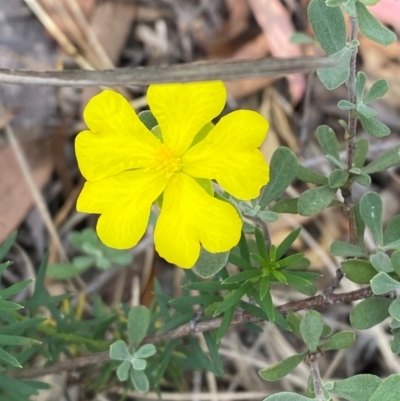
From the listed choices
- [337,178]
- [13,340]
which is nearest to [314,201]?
[337,178]

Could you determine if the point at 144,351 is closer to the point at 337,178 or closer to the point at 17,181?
the point at 337,178

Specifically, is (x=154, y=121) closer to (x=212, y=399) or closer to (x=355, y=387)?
(x=355, y=387)

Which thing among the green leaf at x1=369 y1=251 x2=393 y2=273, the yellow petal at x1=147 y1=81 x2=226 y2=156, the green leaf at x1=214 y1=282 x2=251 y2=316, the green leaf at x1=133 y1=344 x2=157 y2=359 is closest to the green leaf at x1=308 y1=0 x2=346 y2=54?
the yellow petal at x1=147 y1=81 x2=226 y2=156

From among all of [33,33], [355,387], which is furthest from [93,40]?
[355,387]

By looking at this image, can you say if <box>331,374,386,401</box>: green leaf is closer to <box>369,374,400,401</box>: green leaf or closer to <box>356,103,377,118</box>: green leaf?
<box>369,374,400,401</box>: green leaf

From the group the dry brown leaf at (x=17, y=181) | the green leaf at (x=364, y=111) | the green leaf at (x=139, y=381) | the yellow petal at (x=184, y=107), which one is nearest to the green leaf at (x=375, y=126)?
the green leaf at (x=364, y=111)

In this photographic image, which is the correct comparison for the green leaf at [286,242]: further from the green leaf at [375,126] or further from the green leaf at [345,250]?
the green leaf at [375,126]

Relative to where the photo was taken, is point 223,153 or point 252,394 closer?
point 223,153
